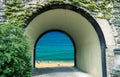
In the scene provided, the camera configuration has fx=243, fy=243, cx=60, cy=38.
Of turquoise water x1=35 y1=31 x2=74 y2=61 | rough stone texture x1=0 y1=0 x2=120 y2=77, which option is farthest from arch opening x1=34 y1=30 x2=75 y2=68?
rough stone texture x1=0 y1=0 x2=120 y2=77

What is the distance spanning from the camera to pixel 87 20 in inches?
262

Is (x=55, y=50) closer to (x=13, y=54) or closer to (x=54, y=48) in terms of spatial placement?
(x=54, y=48)

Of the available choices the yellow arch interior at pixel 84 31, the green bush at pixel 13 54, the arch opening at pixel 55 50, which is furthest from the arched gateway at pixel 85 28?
the arch opening at pixel 55 50

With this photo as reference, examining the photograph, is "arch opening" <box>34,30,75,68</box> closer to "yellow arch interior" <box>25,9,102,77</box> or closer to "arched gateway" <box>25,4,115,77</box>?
"arched gateway" <box>25,4,115,77</box>

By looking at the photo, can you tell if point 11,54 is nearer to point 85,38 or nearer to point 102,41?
point 102,41

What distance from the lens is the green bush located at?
4.39m

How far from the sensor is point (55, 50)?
36.0 ft

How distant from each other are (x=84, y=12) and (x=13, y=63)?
273 cm

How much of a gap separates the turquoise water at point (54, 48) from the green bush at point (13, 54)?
572 centimetres

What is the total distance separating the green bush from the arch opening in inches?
224

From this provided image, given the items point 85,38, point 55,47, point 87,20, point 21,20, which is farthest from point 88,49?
point 55,47

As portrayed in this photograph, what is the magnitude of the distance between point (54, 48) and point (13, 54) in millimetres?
6465

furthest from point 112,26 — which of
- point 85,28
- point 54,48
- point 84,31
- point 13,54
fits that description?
point 54,48

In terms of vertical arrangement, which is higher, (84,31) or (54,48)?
(84,31)
